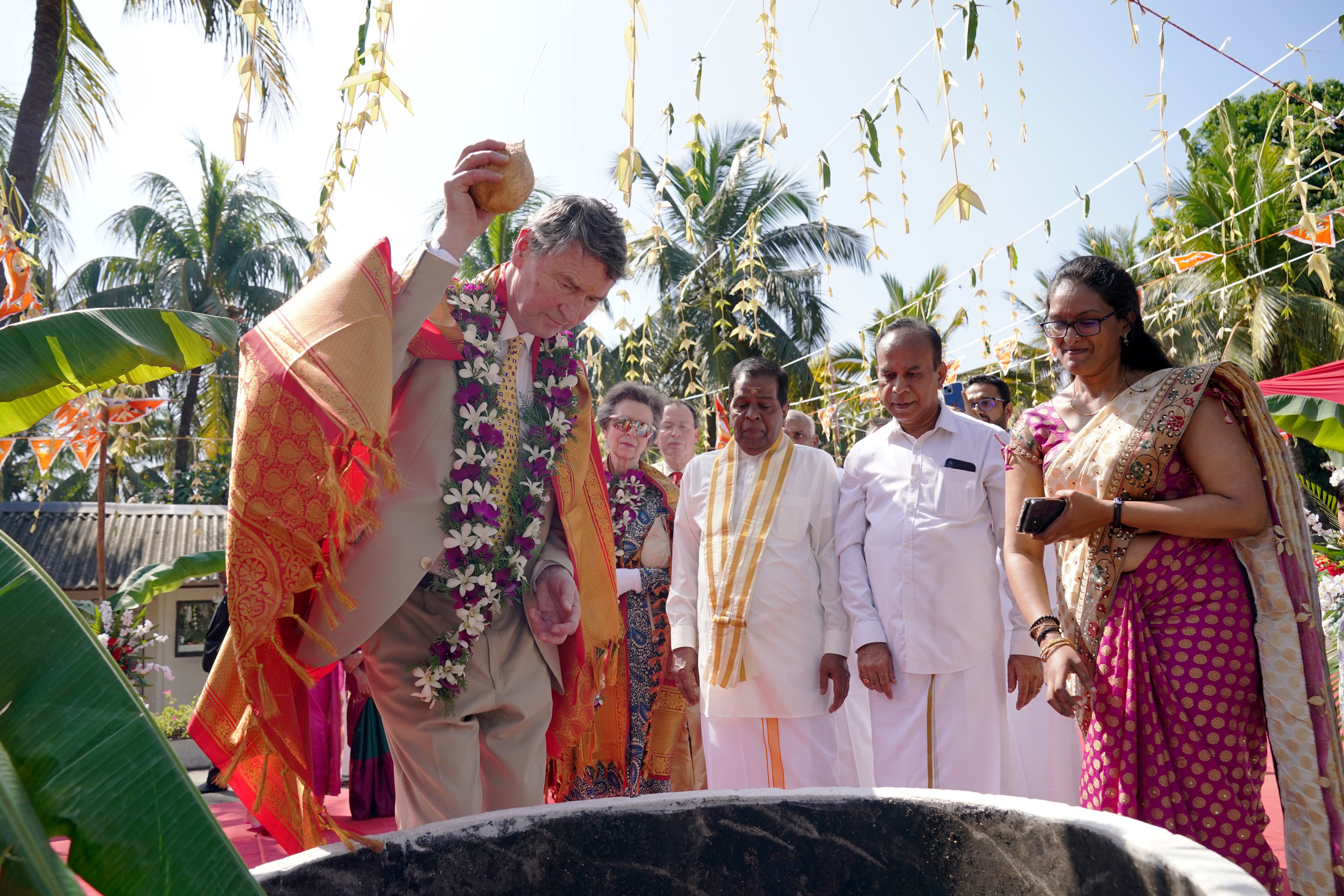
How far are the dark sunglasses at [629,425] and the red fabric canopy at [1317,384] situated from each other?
4.36 metres

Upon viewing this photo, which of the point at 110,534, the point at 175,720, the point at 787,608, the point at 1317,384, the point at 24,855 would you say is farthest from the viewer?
the point at 110,534

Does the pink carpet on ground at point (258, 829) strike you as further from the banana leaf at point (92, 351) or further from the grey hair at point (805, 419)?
the grey hair at point (805, 419)

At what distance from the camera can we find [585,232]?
236cm

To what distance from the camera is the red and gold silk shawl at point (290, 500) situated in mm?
1854

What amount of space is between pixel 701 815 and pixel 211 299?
83.1 feet

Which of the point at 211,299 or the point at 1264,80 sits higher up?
the point at 211,299

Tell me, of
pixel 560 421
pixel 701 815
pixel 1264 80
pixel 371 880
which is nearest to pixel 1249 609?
pixel 701 815

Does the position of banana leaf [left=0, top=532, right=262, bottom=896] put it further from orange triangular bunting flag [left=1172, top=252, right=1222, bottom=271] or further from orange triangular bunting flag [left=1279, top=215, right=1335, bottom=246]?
orange triangular bunting flag [left=1172, top=252, right=1222, bottom=271]

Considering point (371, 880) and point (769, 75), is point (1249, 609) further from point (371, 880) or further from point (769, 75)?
point (371, 880)

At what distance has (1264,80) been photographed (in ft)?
16.6

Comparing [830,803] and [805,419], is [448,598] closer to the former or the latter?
[830,803]

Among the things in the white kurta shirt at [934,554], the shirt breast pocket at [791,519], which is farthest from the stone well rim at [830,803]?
the shirt breast pocket at [791,519]

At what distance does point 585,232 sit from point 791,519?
1.91 metres

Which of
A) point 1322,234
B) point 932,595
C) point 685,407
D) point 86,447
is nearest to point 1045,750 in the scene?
point 932,595
